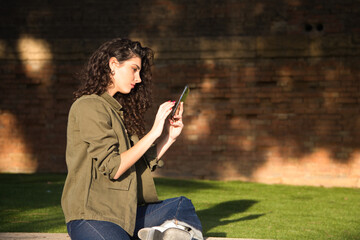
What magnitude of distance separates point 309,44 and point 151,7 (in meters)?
3.06

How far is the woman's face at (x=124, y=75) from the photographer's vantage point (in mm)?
3084

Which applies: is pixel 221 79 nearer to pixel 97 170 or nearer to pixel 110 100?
pixel 110 100

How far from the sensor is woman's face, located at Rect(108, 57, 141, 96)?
10.1 feet

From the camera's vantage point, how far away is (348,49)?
30.2ft

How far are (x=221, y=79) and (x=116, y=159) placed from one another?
7138mm

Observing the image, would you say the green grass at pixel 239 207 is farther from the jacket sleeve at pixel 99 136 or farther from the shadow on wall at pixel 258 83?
the jacket sleeve at pixel 99 136

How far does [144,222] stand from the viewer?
3.21 metres

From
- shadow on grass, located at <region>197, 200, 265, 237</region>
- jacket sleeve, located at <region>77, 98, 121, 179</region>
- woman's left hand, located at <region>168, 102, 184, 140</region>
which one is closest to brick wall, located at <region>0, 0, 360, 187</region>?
shadow on grass, located at <region>197, 200, 265, 237</region>

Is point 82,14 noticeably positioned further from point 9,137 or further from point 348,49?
point 348,49

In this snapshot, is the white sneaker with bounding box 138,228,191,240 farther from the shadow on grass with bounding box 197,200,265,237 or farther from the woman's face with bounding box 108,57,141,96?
the shadow on grass with bounding box 197,200,265,237

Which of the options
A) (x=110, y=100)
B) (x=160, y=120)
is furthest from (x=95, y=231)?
(x=110, y=100)

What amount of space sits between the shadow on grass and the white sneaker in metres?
2.22

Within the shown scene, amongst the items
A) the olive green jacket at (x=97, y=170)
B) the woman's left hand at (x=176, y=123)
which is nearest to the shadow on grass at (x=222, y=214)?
the woman's left hand at (x=176, y=123)

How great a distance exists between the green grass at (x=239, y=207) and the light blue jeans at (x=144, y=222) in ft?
6.42
